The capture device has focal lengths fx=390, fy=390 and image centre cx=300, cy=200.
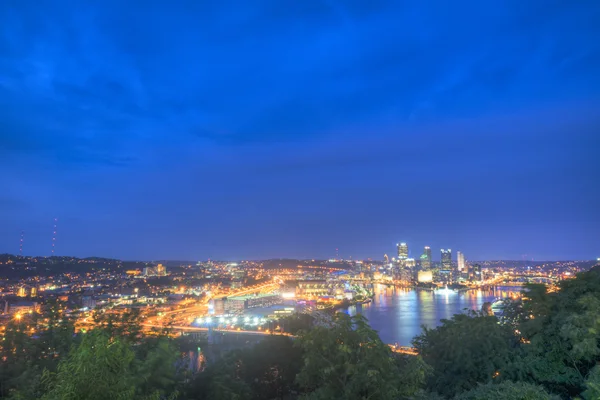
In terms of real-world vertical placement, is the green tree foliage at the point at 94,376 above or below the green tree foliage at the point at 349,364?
above

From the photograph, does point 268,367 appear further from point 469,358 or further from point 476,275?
point 476,275

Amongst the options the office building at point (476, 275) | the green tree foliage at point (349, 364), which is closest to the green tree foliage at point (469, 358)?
the green tree foliage at point (349, 364)

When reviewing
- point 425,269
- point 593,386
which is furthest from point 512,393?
point 425,269

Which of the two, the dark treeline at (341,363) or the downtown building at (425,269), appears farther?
the downtown building at (425,269)

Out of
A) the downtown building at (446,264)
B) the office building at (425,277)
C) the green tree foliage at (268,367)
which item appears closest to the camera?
the green tree foliage at (268,367)

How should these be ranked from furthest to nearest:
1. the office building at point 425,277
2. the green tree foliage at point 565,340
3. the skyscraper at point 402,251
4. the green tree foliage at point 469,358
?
the skyscraper at point 402,251 < the office building at point 425,277 < the green tree foliage at point 469,358 < the green tree foliage at point 565,340

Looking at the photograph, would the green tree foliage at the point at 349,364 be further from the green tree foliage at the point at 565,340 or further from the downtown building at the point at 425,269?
the downtown building at the point at 425,269
